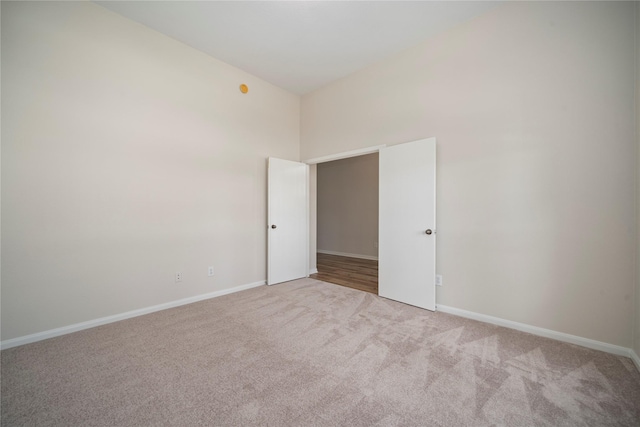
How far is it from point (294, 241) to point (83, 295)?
2.52 m

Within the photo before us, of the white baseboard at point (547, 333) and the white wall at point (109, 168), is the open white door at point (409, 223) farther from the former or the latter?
the white wall at point (109, 168)

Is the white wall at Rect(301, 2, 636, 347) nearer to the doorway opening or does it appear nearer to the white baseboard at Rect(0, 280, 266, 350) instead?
the doorway opening

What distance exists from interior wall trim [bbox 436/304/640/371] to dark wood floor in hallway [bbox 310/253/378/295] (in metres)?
1.03

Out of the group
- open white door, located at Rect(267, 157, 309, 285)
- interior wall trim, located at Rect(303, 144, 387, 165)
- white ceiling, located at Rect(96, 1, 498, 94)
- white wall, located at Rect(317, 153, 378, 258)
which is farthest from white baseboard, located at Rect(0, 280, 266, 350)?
white wall, located at Rect(317, 153, 378, 258)

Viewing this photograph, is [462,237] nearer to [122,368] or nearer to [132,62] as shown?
[122,368]

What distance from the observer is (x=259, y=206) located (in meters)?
3.73

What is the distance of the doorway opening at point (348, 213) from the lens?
5.85 meters

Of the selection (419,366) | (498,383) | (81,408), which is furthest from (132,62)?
(498,383)

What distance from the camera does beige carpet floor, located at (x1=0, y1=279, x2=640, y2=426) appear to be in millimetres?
1309

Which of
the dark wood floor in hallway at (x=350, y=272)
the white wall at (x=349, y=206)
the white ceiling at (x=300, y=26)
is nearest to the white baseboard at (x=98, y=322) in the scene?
the dark wood floor in hallway at (x=350, y=272)

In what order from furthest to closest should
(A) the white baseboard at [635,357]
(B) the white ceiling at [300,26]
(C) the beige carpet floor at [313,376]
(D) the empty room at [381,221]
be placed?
(B) the white ceiling at [300,26] → (A) the white baseboard at [635,357] → (D) the empty room at [381,221] → (C) the beige carpet floor at [313,376]

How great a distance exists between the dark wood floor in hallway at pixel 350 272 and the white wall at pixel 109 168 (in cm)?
150

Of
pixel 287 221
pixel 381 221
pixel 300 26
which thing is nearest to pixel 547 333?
pixel 381 221

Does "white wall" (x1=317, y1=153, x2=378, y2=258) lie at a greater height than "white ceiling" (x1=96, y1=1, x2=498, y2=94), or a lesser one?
lesser
